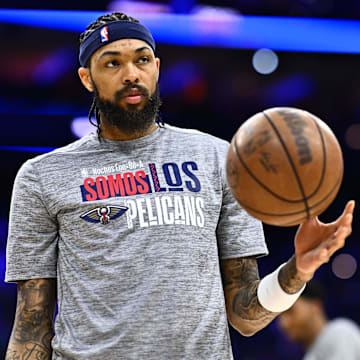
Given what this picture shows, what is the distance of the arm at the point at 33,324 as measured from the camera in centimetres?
208

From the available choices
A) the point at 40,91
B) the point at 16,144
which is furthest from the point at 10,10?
the point at 16,144

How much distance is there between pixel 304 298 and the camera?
3744 mm

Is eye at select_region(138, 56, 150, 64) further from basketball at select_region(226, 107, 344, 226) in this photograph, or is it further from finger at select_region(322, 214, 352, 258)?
finger at select_region(322, 214, 352, 258)

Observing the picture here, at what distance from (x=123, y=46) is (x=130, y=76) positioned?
0.46 feet

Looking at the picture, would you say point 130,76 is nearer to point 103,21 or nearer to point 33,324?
point 103,21

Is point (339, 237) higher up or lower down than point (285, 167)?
lower down

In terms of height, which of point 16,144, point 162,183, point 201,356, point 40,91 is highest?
point 40,91

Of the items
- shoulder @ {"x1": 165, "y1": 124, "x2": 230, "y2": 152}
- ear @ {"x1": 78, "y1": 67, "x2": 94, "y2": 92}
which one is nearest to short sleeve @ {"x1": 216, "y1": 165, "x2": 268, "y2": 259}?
shoulder @ {"x1": 165, "y1": 124, "x2": 230, "y2": 152}

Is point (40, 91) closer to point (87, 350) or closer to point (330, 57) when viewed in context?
point (330, 57)

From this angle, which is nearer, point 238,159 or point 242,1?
point 238,159

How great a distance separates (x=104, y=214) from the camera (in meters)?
2.06

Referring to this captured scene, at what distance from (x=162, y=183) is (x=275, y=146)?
0.51 metres

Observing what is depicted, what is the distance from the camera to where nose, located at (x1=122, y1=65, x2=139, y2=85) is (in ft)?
7.00

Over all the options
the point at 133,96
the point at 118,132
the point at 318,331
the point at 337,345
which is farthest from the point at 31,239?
the point at 318,331
